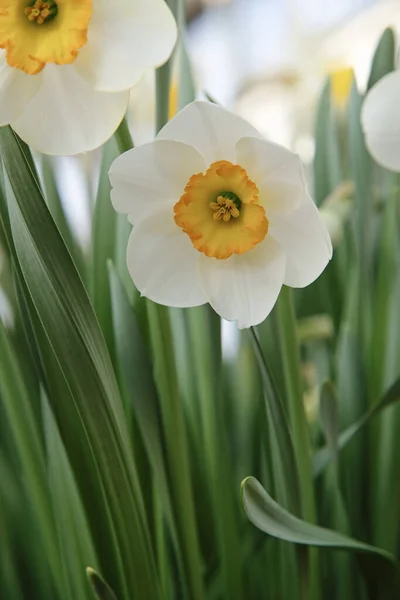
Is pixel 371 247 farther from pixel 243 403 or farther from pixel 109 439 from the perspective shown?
pixel 109 439

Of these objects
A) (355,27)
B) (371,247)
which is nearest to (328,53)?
(355,27)

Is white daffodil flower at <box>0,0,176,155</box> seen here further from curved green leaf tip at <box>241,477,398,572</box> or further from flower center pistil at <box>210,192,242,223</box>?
curved green leaf tip at <box>241,477,398,572</box>

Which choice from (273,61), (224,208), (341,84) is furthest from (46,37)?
(273,61)

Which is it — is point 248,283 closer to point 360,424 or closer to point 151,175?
point 151,175

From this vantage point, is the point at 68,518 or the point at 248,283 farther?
the point at 68,518

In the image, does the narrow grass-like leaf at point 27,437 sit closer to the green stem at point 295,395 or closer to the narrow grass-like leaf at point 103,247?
the narrow grass-like leaf at point 103,247

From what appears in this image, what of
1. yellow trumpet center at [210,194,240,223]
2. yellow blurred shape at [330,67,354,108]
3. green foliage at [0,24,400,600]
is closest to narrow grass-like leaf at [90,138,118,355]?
green foliage at [0,24,400,600]
